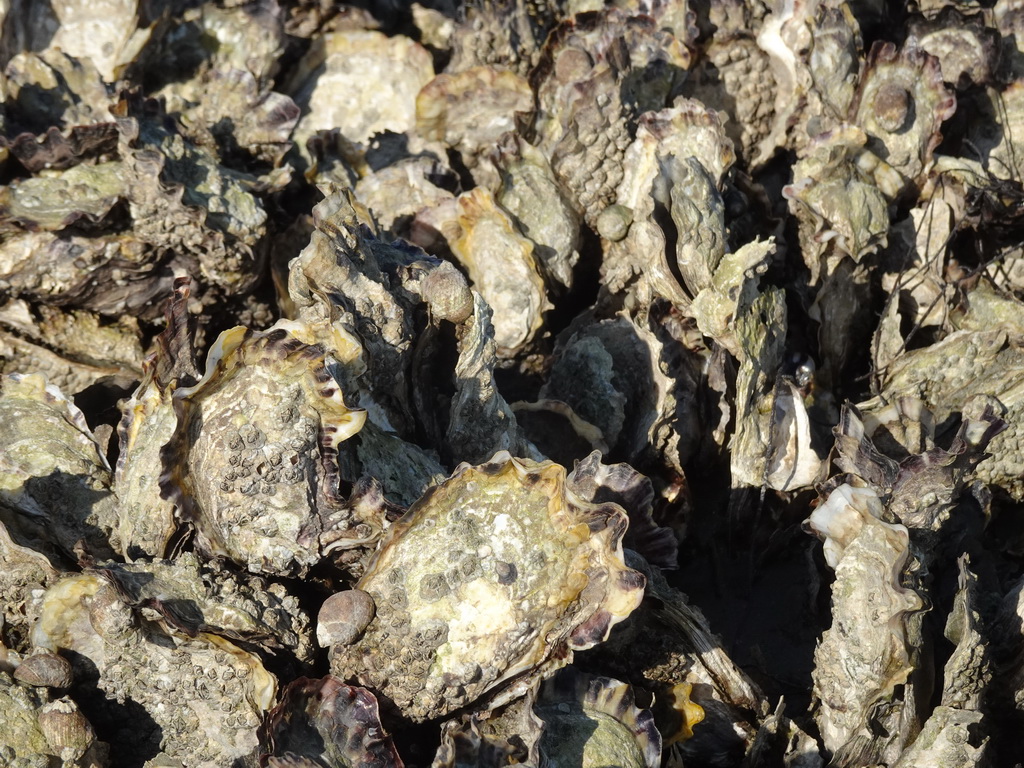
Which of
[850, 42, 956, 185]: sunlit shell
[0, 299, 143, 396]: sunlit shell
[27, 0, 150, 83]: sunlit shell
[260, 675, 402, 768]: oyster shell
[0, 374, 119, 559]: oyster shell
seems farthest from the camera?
[27, 0, 150, 83]: sunlit shell

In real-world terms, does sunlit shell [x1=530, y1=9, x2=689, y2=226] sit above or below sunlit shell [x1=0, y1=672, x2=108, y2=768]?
above

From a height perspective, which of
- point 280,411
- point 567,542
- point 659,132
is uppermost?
point 659,132

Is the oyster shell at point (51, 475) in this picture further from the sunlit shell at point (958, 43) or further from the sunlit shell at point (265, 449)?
the sunlit shell at point (958, 43)

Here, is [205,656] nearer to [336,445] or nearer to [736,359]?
[336,445]

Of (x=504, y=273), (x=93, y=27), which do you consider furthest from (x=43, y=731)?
(x=93, y=27)

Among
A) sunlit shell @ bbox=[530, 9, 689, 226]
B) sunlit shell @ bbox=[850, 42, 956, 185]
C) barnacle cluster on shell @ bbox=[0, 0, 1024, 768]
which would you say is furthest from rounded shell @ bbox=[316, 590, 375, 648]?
sunlit shell @ bbox=[850, 42, 956, 185]

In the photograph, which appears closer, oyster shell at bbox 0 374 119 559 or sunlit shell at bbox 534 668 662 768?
sunlit shell at bbox 534 668 662 768

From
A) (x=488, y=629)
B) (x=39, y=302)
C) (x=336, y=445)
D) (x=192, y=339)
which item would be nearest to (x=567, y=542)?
(x=488, y=629)

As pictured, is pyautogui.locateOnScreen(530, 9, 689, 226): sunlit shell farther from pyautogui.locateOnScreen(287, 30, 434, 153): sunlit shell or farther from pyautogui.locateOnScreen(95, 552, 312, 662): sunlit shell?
pyautogui.locateOnScreen(95, 552, 312, 662): sunlit shell
